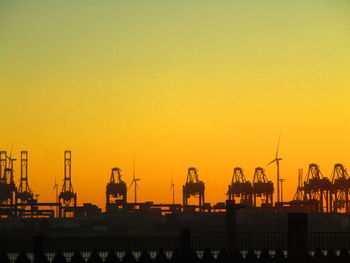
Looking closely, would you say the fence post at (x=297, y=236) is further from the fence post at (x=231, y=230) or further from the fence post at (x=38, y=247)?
the fence post at (x=38, y=247)

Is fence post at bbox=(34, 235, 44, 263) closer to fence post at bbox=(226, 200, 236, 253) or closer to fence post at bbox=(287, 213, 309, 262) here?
fence post at bbox=(226, 200, 236, 253)

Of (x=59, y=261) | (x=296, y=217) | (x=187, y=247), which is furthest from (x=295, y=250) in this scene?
(x=59, y=261)

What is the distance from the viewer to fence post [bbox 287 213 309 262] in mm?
76938

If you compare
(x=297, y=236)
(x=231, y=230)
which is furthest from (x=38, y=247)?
(x=297, y=236)

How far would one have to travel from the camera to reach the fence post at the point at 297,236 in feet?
252

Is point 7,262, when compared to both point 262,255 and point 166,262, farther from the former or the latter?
point 262,255

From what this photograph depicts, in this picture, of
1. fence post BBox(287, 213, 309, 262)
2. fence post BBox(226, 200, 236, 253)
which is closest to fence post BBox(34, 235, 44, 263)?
fence post BBox(226, 200, 236, 253)

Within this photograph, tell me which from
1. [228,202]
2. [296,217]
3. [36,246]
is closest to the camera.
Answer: [296,217]

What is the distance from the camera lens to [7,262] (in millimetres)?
81875

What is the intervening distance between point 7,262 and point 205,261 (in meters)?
12.2

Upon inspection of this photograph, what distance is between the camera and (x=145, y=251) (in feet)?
268

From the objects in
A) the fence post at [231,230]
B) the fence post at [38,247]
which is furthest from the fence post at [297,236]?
the fence post at [38,247]

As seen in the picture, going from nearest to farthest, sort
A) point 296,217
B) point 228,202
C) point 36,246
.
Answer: point 296,217, point 36,246, point 228,202

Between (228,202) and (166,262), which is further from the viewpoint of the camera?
(228,202)
